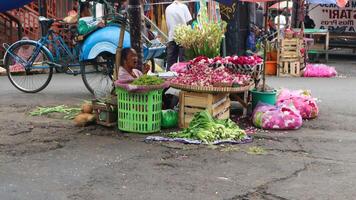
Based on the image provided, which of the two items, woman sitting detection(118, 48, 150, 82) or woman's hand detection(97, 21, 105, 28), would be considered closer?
woman sitting detection(118, 48, 150, 82)

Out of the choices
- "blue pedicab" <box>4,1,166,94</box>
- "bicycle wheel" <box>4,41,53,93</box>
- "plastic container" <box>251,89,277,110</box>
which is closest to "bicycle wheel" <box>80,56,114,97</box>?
"blue pedicab" <box>4,1,166,94</box>

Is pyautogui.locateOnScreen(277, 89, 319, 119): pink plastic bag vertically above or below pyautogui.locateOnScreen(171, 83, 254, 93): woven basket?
below

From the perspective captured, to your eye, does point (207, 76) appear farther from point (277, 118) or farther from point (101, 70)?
point (101, 70)

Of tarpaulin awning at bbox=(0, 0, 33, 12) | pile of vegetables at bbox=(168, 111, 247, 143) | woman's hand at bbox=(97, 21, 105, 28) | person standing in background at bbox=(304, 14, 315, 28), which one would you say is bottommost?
pile of vegetables at bbox=(168, 111, 247, 143)

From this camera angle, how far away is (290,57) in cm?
1394

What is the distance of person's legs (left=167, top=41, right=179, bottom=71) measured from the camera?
11692mm

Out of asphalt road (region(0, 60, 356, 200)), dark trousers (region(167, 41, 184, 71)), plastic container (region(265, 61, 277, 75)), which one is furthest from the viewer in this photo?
plastic container (region(265, 61, 277, 75))

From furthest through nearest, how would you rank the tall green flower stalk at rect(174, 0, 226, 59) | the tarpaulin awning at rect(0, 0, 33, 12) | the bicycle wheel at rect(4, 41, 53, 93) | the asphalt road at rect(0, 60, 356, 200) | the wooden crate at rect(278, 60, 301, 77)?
the wooden crate at rect(278, 60, 301, 77)
the bicycle wheel at rect(4, 41, 53, 93)
the tall green flower stalk at rect(174, 0, 226, 59)
the tarpaulin awning at rect(0, 0, 33, 12)
the asphalt road at rect(0, 60, 356, 200)

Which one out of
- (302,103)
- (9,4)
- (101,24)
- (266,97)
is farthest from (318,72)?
(9,4)

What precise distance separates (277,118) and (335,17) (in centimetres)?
1446

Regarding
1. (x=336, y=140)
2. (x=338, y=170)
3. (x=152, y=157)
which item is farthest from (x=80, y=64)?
(x=338, y=170)

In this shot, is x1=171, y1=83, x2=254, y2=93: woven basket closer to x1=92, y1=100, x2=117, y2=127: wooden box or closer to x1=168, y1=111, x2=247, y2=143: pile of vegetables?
x1=168, y1=111, x2=247, y2=143: pile of vegetables

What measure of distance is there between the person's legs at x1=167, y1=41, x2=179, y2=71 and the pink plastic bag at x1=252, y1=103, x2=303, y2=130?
4.43 m

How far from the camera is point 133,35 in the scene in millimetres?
7625
